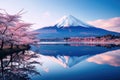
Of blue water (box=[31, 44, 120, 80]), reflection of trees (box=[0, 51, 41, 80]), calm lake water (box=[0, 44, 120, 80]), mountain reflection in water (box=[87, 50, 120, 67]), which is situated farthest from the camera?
mountain reflection in water (box=[87, 50, 120, 67])

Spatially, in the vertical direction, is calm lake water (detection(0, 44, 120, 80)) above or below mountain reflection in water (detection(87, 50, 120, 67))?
above

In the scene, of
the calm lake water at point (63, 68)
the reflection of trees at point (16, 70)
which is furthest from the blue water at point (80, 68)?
the reflection of trees at point (16, 70)

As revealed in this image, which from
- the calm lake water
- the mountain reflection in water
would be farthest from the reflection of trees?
the mountain reflection in water

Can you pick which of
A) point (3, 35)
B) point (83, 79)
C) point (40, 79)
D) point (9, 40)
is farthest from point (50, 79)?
point (9, 40)

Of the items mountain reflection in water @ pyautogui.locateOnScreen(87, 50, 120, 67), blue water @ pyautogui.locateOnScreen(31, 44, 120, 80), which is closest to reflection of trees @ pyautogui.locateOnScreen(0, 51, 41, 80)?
blue water @ pyautogui.locateOnScreen(31, 44, 120, 80)

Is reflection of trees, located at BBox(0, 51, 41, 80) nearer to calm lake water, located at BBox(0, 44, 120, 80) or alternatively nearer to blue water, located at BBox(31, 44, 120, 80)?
calm lake water, located at BBox(0, 44, 120, 80)

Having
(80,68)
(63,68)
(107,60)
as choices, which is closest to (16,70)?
(63,68)

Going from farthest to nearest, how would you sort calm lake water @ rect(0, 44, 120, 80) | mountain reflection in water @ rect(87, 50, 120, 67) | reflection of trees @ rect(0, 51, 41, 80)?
mountain reflection in water @ rect(87, 50, 120, 67)
calm lake water @ rect(0, 44, 120, 80)
reflection of trees @ rect(0, 51, 41, 80)

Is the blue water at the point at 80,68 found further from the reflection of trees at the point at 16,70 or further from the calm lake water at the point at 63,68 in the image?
the reflection of trees at the point at 16,70

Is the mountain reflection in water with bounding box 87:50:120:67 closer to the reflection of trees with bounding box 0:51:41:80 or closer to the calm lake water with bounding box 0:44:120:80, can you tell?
the calm lake water with bounding box 0:44:120:80

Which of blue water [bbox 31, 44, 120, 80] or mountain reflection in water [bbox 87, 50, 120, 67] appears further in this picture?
mountain reflection in water [bbox 87, 50, 120, 67]

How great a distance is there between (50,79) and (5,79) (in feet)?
6.96

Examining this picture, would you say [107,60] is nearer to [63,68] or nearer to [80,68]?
[80,68]

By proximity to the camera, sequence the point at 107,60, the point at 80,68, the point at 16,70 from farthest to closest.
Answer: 1. the point at 107,60
2. the point at 80,68
3. the point at 16,70
